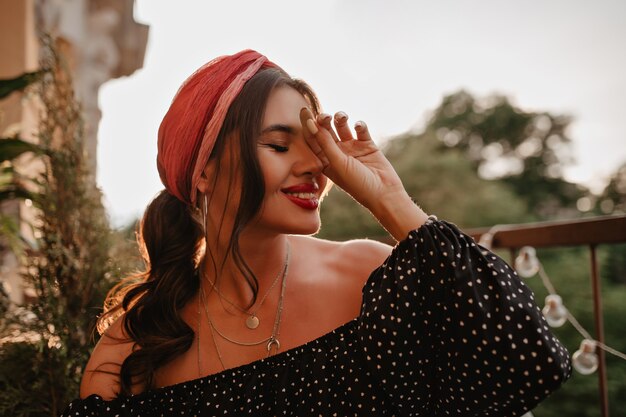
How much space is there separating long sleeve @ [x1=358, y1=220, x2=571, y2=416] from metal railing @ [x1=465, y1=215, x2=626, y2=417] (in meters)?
0.76

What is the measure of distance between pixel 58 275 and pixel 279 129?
103 centimetres

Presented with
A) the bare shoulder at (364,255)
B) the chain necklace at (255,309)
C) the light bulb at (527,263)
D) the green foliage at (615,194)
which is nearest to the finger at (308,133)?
the bare shoulder at (364,255)

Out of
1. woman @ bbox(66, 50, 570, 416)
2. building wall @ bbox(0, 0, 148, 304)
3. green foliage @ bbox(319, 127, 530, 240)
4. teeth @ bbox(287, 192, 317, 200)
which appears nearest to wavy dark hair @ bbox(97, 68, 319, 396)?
woman @ bbox(66, 50, 570, 416)

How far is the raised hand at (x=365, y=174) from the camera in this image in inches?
55.0

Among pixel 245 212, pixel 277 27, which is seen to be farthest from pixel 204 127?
pixel 277 27

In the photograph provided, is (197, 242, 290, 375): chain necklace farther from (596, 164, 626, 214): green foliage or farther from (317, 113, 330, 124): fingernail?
(596, 164, 626, 214): green foliage

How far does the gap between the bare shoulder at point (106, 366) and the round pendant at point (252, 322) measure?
0.41 metres

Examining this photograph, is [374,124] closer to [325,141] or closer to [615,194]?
[325,141]

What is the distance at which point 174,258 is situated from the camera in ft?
6.25

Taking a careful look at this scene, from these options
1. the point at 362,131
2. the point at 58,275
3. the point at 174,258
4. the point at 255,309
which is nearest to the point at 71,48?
the point at 58,275

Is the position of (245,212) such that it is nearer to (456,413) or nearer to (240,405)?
(240,405)

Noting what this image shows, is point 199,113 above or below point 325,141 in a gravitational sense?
above

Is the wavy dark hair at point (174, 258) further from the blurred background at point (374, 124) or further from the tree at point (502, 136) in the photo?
the tree at point (502, 136)

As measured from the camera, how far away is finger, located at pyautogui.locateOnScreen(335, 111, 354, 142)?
1.50 metres
